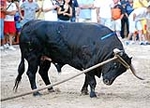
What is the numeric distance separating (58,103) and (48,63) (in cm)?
187

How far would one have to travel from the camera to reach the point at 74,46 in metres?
10.2

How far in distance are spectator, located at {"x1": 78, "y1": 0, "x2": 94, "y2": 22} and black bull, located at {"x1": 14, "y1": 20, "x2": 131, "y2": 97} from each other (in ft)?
30.5

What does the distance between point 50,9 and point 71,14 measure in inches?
34.8

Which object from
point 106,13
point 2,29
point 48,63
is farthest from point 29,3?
point 48,63

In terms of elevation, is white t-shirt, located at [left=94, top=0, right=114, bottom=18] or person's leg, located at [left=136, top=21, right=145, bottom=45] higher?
white t-shirt, located at [left=94, top=0, right=114, bottom=18]

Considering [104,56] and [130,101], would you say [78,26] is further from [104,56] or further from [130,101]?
[130,101]

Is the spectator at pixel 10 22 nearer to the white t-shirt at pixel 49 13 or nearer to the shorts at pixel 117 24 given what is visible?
the white t-shirt at pixel 49 13

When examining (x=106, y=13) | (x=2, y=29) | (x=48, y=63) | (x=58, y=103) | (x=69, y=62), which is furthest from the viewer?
(x=106, y=13)

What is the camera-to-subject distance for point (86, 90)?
10539 millimetres

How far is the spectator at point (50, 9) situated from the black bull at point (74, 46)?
27.9ft

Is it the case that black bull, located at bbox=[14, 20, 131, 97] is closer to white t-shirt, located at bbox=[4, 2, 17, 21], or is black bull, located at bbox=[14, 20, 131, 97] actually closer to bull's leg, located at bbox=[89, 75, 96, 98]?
bull's leg, located at bbox=[89, 75, 96, 98]

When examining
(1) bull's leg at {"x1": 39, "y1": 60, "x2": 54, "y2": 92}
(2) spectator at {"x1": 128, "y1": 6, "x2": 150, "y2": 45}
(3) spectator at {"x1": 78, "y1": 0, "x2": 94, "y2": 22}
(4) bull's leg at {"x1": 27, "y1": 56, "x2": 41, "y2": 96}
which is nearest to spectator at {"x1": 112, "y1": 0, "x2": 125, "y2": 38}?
(2) spectator at {"x1": 128, "y1": 6, "x2": 150, "y2": 45}

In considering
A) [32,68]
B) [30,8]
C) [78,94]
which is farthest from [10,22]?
[78,94]

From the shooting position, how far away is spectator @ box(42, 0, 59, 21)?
19172mm
